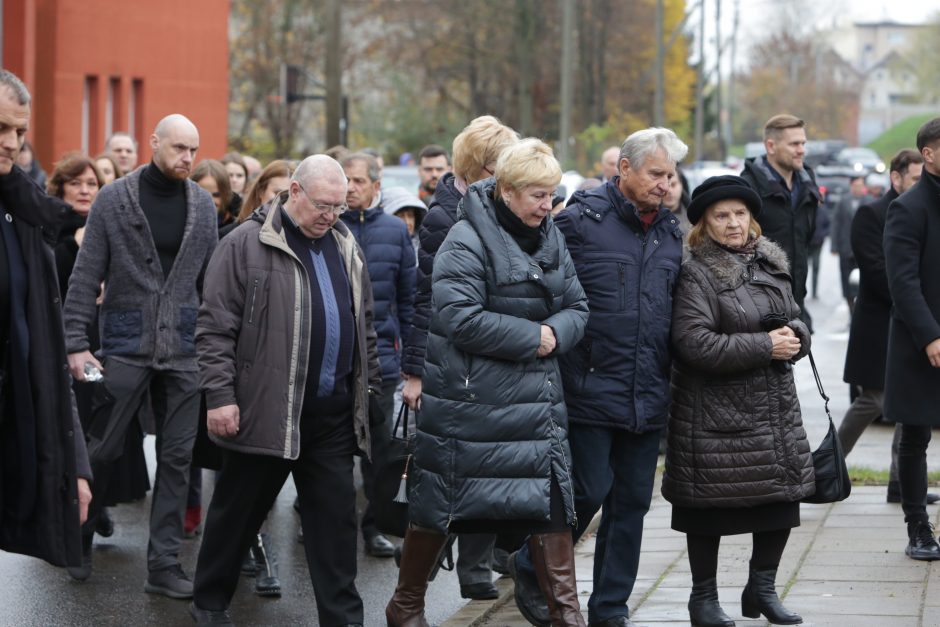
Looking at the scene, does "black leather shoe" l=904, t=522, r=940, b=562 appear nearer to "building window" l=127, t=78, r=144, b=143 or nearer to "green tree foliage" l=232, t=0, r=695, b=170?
"building window" l=127, t=78, r=144, b=143

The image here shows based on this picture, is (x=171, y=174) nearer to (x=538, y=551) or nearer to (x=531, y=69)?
(x=538, y=551)

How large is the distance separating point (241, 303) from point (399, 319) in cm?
239

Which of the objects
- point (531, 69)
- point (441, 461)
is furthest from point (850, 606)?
point (531, 69)

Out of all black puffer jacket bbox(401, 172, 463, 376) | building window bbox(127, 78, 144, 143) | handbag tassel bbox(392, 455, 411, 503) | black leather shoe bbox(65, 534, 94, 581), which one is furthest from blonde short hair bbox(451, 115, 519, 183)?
building window bbox(127, 78, 144, 143)

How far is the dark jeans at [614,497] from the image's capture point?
621cm

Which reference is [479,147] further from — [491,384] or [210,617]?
[210,617]

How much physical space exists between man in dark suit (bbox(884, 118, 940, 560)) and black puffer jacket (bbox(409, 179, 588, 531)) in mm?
2111

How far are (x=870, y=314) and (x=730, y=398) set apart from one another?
278 centimetres

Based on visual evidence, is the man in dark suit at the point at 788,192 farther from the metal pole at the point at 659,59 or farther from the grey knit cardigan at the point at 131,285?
the metal pole at the point at 659,59

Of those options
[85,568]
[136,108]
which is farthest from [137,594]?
[136,108]

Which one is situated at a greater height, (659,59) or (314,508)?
(659,59)

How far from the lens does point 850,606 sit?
21.8 feet

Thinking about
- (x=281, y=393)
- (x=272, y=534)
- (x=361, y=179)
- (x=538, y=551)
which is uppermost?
(x=361, y=179)

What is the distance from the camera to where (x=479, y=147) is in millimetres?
6734
